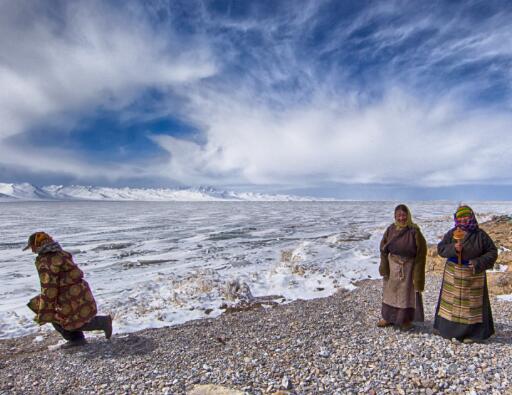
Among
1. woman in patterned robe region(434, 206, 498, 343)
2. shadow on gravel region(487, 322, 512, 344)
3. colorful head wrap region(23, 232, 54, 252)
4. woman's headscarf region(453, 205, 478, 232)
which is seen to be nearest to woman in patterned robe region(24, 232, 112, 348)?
colorful head wrap region(23, 232, 54, 252)

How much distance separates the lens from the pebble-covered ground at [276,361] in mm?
4359

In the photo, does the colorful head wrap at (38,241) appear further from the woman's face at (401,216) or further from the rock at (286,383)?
the woman's face at (401,216)

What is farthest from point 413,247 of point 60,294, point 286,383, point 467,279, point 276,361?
point 60,294

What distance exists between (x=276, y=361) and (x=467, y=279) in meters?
3.23

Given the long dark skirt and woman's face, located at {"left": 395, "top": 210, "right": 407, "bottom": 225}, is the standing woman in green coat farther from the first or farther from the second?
the long dark skirt

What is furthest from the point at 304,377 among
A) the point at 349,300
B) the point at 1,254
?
the point at 1,254

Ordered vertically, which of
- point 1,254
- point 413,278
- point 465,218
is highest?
point 465,218

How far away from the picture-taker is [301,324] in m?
6.95

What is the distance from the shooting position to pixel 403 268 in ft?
19.6

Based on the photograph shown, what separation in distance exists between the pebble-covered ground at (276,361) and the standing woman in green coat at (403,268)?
396 millimetres

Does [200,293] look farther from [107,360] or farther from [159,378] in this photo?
[159,378]

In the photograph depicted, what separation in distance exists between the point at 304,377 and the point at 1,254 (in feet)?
69.0

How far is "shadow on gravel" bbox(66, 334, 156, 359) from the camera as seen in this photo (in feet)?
18.6

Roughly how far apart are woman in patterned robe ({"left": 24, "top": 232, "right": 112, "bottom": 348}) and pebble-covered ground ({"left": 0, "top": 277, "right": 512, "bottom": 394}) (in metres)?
0.51
